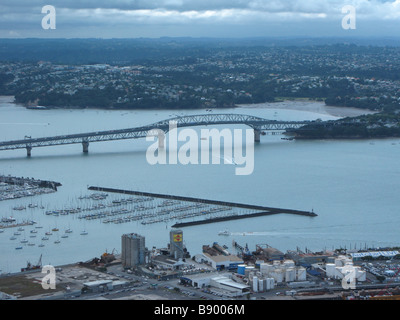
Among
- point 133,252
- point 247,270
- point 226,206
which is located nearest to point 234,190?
point 226,206

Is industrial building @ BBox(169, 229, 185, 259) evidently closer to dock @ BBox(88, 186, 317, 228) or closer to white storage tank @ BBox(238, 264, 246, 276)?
white storage tank @ BBox(238, 264, 246, 276)

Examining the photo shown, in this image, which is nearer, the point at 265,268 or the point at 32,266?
the point at 265,268

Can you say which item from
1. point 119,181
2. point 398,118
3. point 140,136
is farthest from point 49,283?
point 398,118

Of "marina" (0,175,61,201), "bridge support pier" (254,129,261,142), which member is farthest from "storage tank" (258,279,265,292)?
"bridge support pier" (254,129,261,142)

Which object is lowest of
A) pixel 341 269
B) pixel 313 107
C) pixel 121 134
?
pixel 313 107

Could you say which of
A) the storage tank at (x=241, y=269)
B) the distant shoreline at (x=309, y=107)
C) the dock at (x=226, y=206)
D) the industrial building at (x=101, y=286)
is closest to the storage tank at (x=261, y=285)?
the storage tank at (x=241, y=269)

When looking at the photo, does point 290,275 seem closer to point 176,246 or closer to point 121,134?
point 176,246
